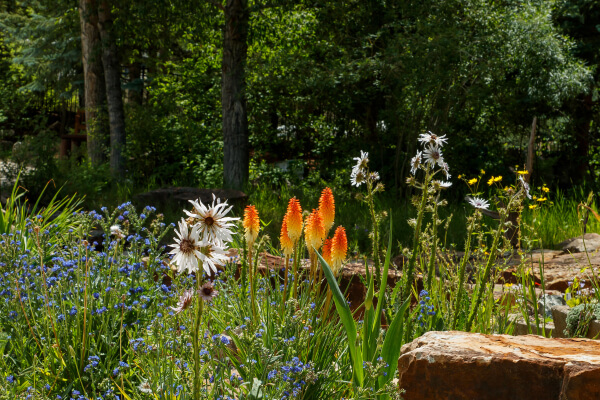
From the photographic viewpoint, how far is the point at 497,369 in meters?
1.96

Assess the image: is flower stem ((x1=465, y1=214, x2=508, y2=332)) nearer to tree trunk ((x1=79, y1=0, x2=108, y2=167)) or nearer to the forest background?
the forest background

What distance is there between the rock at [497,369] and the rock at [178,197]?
594cm

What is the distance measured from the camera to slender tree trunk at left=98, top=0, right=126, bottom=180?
10.5 meters

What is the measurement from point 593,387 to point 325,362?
1.07 m

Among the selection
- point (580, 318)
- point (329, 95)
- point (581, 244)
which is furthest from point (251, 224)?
point (329, 95)

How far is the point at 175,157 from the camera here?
11.6m

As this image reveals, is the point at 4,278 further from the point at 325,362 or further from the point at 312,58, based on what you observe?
the point at 312,58

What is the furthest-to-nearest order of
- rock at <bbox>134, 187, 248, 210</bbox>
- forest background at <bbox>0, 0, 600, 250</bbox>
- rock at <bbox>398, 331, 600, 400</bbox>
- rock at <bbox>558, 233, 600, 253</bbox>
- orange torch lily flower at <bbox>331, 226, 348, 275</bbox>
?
forest background at <bbox>0, 0, 600, 250</bbox>
rock at <bbox>134, 187, 248, 210</bbox>
rock at <bbox>558, 233, 600, 253</bbox>
orange torch lily flower at <bbox>331, 226, 348, 275</bbox>
rock at <bbox>398, 331, 600, 400</bbox>

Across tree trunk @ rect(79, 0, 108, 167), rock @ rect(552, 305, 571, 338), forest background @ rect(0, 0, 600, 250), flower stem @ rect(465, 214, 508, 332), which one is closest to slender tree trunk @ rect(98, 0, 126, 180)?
forest background @ rect(0, 0, 600, 250)

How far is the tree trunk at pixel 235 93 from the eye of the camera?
31.3 feet

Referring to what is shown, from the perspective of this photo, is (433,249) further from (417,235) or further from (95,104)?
(95,104)

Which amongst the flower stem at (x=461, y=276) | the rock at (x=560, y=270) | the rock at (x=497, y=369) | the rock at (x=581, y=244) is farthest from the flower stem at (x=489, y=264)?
the rock at (x=581, y=244)

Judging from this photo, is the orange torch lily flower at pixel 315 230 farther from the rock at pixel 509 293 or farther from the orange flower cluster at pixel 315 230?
the rock at pixel 509 293

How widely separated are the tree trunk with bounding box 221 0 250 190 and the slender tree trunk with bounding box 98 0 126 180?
2.14 m
